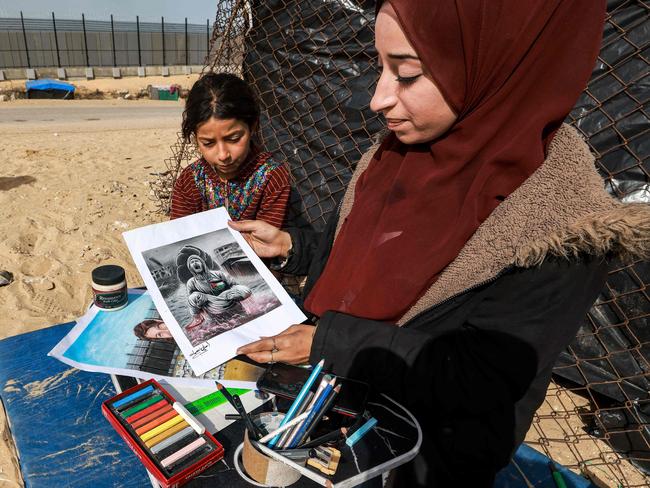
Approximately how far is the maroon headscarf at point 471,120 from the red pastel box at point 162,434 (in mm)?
460

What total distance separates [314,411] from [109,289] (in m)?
0.86

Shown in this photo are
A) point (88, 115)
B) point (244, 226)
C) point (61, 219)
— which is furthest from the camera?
point (88, 115)

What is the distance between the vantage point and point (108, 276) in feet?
4.50

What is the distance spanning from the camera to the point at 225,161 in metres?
1.83

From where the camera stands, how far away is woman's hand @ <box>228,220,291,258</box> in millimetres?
1521

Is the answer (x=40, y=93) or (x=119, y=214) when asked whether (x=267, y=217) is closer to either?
(x=119, y=214)

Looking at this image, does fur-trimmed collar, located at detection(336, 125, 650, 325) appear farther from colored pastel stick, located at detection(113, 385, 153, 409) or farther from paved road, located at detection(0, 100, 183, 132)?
paved road, located at detection(0, 100, 183, 132)

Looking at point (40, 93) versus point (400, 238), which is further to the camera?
point (40, 93)

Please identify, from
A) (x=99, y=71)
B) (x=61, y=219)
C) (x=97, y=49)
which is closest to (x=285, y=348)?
(x=61, y=219)

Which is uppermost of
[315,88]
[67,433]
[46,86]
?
[315,88]

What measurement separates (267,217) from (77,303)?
6.60ft

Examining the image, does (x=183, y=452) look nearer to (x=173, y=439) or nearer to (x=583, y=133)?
(x=173, y=439)

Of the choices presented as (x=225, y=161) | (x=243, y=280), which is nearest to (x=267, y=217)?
(x=225, y=161)

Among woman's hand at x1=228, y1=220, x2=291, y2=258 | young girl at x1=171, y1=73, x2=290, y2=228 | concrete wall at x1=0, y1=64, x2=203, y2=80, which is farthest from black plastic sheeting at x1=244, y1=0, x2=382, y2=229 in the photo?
concrete wall at x1=0, y1=64, x2=203, y2=80
